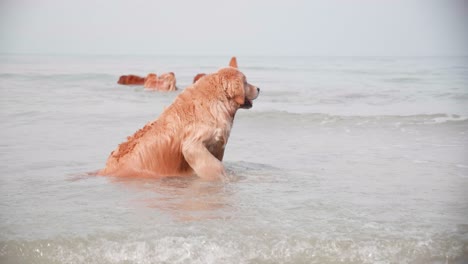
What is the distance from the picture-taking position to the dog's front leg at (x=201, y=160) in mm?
7504

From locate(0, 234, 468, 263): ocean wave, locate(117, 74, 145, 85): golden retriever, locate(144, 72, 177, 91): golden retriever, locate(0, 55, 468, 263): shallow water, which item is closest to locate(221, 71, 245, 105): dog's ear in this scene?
locate(0, 55, 468, 263): shallow water

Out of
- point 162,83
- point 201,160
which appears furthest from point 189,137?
point 162,83

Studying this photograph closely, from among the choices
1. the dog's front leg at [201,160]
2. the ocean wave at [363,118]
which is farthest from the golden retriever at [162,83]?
the dog's front leg at [201,160]

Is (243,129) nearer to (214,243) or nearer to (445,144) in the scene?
(445,144)

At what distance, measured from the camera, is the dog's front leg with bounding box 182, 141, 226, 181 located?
750cm

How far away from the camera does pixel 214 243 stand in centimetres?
518

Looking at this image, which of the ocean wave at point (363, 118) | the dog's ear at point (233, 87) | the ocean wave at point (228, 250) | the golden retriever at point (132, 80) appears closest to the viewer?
the ocean wave at point (228, 250)

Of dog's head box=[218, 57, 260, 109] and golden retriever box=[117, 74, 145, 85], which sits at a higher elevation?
dog's head box=[218, 57, 260, 109]

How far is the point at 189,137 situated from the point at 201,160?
1.03 feet

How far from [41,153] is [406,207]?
600 cm

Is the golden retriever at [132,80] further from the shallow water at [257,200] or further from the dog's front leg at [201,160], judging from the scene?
the dog's front leg at [201,160]

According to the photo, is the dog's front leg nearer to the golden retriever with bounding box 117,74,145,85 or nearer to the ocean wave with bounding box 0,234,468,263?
the ocean wave with bounding box 0,234,468,263

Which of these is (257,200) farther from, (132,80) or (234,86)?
(132,80)

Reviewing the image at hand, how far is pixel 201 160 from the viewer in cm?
753
